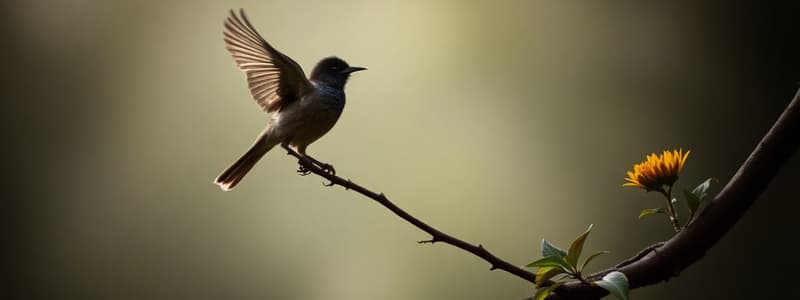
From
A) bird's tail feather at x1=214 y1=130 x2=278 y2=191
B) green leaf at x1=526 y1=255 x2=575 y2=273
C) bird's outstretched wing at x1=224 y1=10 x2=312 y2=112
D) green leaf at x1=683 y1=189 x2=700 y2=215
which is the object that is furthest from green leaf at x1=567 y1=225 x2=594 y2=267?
bird's tail feather at x1=214 y1=130 x2=278 y2=191

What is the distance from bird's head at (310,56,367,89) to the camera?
2.18 metres

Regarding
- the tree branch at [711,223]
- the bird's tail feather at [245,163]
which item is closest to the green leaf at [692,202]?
the tree branch at [711,223]

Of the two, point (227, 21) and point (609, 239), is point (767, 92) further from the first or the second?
point (227, 21)

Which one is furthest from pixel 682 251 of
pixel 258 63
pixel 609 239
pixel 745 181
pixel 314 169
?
pixel 609 239

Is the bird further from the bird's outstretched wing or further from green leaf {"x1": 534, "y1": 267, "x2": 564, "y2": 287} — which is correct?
green leaf {"x1": 534, "y1": 267, "x2": 564, "y2": 287}

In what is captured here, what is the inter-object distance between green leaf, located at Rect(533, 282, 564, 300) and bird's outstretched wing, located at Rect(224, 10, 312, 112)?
3.48 ft

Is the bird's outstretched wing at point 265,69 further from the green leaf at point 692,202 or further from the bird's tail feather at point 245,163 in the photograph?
the green leaf at point 692,202

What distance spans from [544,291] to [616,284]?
9 centimetres

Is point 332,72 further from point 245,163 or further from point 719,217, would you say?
point 719,217

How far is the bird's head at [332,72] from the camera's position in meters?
2.18

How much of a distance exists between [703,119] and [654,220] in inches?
20.7

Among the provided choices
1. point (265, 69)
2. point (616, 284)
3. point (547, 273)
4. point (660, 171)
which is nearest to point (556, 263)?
point (547, 273)

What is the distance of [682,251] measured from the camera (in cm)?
80

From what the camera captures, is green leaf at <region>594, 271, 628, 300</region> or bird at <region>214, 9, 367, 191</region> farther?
bird at <region>214, 9, 367, 191</region>
